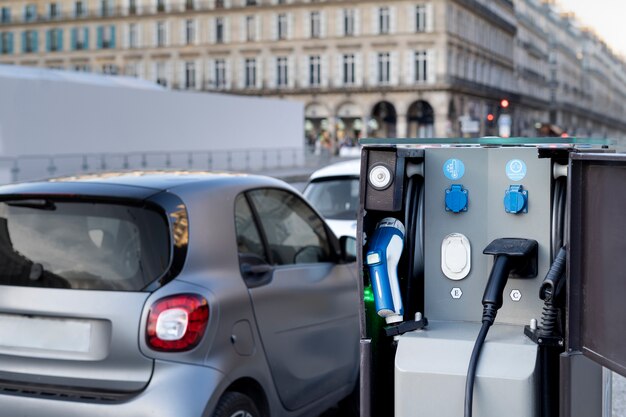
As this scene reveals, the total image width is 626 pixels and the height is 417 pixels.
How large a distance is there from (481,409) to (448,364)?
17 centimetres

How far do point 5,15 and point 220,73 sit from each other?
25.2 metres

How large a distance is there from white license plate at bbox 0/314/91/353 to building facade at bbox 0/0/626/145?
2713 inches

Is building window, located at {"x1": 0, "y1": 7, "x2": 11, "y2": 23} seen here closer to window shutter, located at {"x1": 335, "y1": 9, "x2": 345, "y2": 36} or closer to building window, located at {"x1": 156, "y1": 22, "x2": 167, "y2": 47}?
building window, located at {"x1": 156, "y1": 22, "x2": 167, "y2": 47}

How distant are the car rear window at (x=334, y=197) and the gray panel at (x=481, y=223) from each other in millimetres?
6558

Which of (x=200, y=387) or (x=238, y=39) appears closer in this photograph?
(x=200, y=387)

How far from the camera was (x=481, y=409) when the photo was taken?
9.62 feet

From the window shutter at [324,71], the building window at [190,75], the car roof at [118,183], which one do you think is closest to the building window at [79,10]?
the building window at [190,75]

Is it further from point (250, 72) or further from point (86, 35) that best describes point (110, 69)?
point (250, 72)

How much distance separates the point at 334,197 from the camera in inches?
401

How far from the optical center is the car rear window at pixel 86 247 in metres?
4.20

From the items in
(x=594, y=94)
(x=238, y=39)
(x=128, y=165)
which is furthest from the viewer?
(x=594, y=94)

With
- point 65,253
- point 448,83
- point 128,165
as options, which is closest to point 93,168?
point 128,165

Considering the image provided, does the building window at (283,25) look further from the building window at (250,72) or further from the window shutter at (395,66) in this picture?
the window shutter at (395,66)

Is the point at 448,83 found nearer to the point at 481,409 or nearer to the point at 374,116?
the point at 374,116
